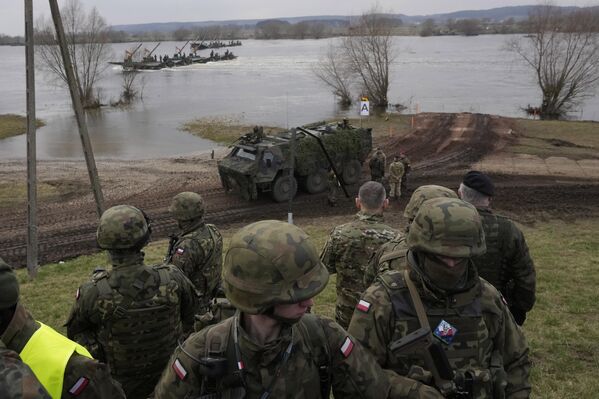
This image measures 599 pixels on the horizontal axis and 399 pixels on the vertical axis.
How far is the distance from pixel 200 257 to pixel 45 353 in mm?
2888

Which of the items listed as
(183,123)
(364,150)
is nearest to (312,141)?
(364,150)

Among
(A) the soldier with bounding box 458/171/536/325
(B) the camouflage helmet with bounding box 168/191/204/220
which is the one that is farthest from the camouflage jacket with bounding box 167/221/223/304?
(A) the soldier with bounding box 458/171/536/325

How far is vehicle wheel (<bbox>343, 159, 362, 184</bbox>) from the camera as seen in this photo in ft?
51.8

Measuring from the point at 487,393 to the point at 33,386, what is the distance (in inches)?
76.7

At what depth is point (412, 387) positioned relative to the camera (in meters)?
2.31

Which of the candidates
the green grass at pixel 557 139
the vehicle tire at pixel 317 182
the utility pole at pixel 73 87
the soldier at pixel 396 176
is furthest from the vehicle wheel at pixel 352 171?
the utility pole at pixel 73 87

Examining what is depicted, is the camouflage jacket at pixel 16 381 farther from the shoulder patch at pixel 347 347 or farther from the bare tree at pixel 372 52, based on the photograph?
the bare tree at pixel 372 52

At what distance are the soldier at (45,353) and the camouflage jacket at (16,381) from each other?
0.31 metres

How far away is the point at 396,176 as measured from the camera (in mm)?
13844

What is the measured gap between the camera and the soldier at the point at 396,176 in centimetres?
1376

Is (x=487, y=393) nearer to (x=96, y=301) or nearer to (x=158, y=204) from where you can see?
(x=96, y=301)

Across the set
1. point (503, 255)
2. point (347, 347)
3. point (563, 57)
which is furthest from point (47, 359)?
point (563, 57)

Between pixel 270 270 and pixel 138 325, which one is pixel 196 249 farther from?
pixel 270 270

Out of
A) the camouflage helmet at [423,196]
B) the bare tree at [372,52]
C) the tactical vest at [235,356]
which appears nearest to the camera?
the tactical vest at [235,356]
